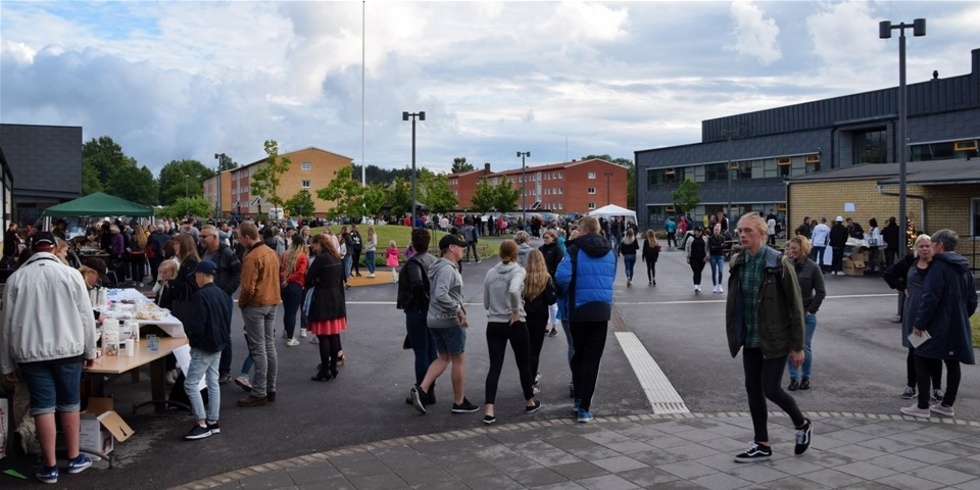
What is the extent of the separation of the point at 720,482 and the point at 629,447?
1.06m

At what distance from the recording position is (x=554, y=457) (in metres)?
6.35

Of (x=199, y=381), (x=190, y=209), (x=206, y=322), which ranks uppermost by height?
(x=190, y=209)

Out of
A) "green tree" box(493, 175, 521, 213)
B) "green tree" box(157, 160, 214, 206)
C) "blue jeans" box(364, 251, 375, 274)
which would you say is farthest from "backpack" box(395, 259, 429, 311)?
"green tree" box(157, 160, 214, 206)

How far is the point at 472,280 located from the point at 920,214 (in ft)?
49.0

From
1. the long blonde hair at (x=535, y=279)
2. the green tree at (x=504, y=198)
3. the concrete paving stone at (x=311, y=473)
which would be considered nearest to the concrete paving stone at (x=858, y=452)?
the long blonde hair at (x=535, y=279)

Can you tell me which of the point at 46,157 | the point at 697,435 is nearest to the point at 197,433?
the point at 697,435

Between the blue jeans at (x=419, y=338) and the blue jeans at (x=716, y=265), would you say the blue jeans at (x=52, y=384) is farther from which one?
the blue jeans at (x=716, y=265)

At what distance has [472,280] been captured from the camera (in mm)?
23578

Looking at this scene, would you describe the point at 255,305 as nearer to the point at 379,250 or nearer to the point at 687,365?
the point at 687,365

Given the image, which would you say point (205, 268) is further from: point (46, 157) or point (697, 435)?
point (46, 157)

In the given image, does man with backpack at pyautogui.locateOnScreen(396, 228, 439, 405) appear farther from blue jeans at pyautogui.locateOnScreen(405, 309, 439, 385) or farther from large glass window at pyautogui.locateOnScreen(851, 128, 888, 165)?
large glass window at pyautogui.locateOnScreen(851, 128, 888, 165)

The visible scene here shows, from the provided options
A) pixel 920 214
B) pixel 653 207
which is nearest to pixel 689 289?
pixel 920 214

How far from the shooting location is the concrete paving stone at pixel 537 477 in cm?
572

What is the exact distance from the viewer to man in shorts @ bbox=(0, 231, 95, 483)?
580cm
